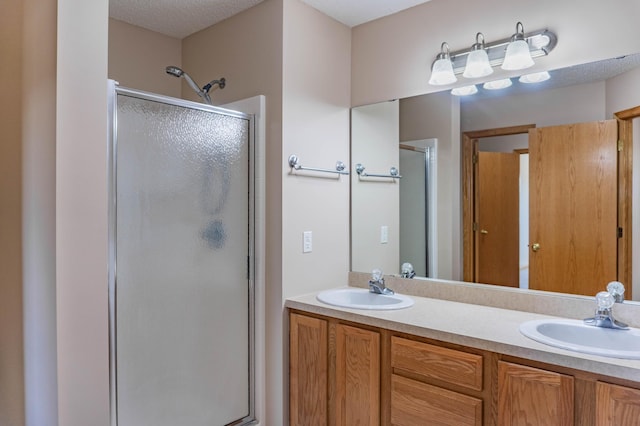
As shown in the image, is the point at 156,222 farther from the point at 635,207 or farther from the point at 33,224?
the point at 635,207

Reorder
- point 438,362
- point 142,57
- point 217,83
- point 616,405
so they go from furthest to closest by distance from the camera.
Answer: point 142,57, point 217,83, point 438,362, point 616,405

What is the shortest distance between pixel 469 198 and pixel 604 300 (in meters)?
0.82

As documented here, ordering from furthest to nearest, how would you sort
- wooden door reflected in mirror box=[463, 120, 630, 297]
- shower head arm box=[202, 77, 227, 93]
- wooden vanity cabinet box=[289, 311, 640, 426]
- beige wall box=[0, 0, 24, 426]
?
shower head arm box=[202, 77, 227, 93] < wooden door reflected in mirror box=[463, 120, 630, 297] < beige wall box=[0, 0, 24, 426] < wooden vanity cabinet box=[289, 311, 640, 426]

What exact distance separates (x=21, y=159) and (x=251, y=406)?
1.68m

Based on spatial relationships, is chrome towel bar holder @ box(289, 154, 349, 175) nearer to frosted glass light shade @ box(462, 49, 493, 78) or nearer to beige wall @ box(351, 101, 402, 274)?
beige wall @ box(351, 101, 402, 274)

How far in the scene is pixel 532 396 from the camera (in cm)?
154

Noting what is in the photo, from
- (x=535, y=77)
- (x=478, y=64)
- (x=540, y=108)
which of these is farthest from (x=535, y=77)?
(x=478, y=64)

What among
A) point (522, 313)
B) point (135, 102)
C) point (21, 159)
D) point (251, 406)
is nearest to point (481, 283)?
point (522, 313)

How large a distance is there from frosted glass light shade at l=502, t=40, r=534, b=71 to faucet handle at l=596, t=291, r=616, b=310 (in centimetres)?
108

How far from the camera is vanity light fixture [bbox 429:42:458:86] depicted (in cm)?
223

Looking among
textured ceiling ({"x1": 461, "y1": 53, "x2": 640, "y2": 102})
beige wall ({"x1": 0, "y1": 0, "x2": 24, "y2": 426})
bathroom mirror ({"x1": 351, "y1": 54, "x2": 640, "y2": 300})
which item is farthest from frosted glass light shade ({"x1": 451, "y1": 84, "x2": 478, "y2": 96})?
beige wall ({"x1": 0, "y1": 0, "x2": 24, "y2": 426})

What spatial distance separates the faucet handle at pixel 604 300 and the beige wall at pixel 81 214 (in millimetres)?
1940

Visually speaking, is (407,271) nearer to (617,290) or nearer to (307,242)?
(307,242)

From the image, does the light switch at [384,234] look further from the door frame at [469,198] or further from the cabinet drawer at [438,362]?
the cabinet drawer at [438,362]
